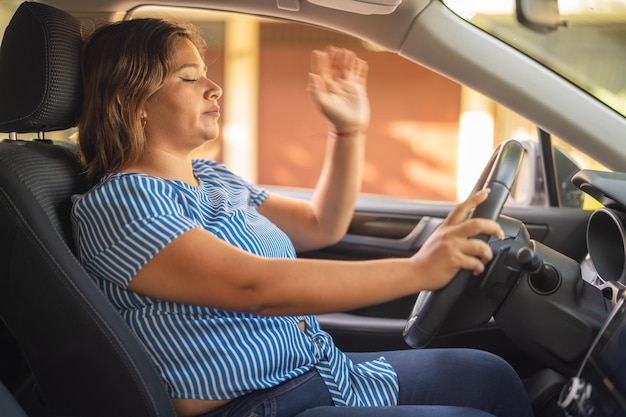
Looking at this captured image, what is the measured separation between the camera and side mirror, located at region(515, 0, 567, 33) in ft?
7.00

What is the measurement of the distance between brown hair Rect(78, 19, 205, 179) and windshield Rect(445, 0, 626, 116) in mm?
763

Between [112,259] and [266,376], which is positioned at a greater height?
[112,259]

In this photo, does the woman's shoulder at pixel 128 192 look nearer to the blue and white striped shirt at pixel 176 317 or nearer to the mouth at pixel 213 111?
the blue and white striped shirt at pixel 176 317

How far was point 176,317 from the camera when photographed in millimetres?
1508

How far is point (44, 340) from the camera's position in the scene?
1.45 meters

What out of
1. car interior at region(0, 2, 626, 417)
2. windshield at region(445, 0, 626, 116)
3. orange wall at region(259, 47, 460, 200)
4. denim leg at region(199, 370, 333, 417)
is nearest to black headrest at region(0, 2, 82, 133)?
car interior at region(0, 2, 626, 417)

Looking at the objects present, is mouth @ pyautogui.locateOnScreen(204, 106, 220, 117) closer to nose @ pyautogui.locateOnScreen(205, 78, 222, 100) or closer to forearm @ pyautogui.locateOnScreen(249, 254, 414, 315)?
nose @ pyautogui.locateOnScreen(205, 78, 222, 100)

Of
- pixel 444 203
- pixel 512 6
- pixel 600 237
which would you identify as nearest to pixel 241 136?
pixel 444 203

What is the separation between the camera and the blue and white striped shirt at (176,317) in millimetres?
1455

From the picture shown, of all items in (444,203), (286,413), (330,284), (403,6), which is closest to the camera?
(330,284)

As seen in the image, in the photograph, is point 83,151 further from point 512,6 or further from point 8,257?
point 512,6

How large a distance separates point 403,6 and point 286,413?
104 centimetres

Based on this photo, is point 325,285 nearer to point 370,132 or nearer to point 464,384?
point 464,384

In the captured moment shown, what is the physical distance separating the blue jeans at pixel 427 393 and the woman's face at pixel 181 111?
53 cm
